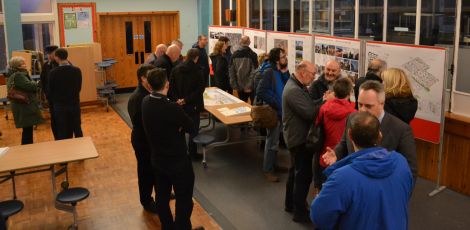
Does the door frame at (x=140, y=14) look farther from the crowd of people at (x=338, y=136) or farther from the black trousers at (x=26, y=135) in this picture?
the black trousers at (x=26, y=135)

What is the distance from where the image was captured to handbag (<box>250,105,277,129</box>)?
5492mm

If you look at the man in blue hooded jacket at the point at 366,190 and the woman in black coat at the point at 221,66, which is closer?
the man in blue hooded jacket at the point at 366,190

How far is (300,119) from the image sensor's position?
431 cm

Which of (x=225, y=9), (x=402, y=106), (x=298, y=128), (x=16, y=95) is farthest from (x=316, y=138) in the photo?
(x=225, y=9)

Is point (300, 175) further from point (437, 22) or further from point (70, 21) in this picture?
point (70, 21)

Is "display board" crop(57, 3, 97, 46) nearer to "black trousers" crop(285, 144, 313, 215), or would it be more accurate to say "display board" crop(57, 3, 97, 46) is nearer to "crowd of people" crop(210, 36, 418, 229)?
"crowd of people" crop(210, 36, 418, 229)

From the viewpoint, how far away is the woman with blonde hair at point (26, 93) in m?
6.26

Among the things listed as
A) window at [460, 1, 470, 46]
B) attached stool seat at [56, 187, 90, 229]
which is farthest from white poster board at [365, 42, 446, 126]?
attached stool seat at [56, 187, 90, 229]

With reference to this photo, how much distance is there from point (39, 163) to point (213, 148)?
10.5 feet

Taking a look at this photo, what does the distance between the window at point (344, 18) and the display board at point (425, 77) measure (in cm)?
148

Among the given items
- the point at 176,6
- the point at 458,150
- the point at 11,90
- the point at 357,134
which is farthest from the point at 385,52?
the point at 176,6

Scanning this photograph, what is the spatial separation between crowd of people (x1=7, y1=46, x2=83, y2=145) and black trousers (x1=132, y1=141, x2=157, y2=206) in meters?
2.07

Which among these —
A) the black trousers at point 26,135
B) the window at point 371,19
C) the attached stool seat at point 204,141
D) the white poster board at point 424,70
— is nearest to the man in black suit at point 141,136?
the attached stool seat at point 204,141

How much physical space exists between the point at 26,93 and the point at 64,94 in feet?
2.11
